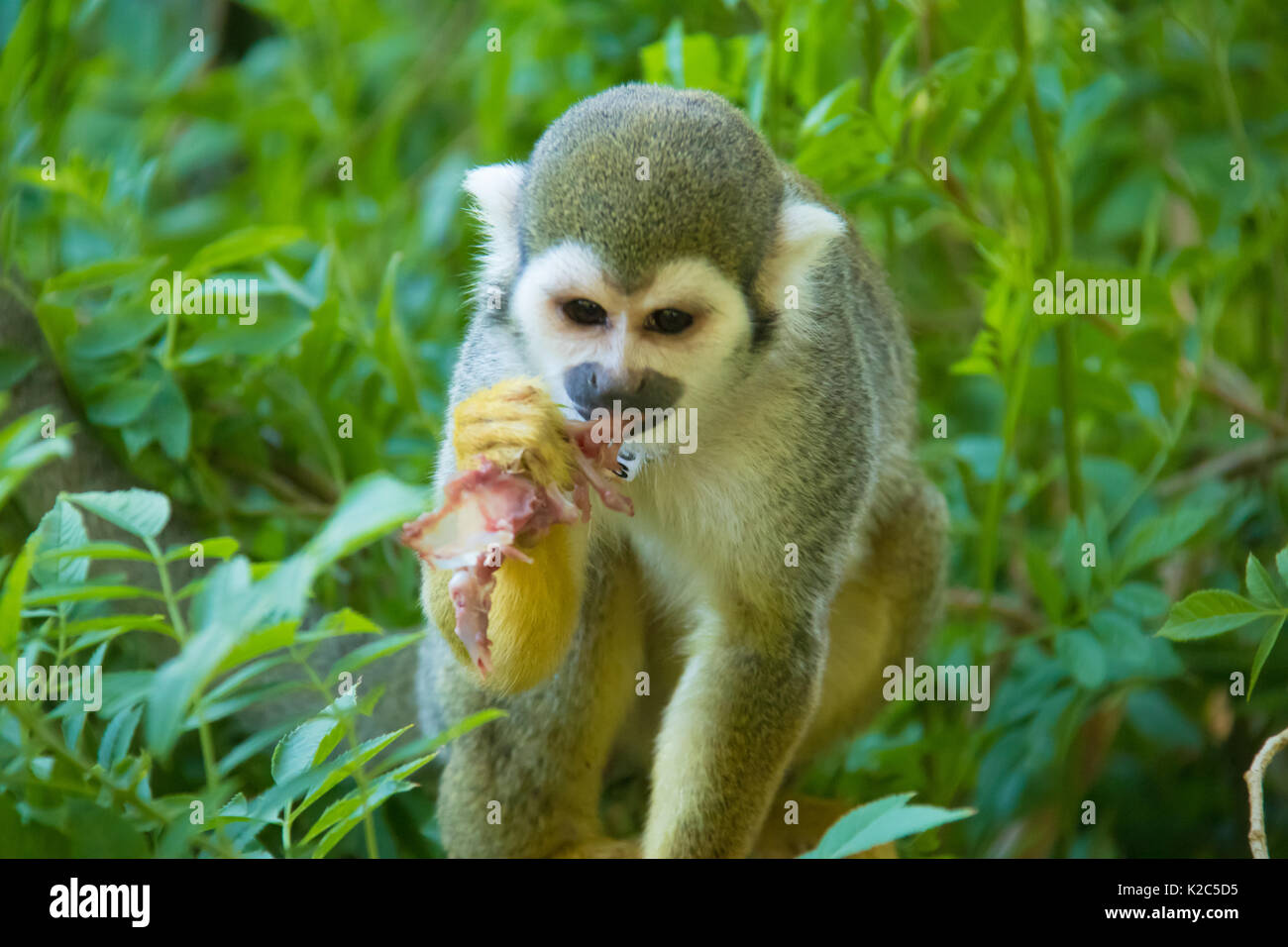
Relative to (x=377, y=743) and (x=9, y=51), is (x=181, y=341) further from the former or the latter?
(x=377, y=743)

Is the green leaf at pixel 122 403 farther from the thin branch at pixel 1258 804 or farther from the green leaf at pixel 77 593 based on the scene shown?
the thin branch at pixel 1258 804

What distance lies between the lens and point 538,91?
475 centimetres

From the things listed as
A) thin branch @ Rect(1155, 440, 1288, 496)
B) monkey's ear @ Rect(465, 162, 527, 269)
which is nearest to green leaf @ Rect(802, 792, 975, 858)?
monkey's ear @ Rect(465, 162, 527, 269)

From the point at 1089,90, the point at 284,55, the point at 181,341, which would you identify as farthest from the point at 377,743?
the point at 284,55

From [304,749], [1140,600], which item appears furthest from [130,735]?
[1140,600]

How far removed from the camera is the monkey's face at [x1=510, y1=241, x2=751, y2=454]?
8.03 ft

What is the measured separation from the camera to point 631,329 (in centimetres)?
248

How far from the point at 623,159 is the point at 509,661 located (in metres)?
1.09

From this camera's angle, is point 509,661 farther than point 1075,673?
No

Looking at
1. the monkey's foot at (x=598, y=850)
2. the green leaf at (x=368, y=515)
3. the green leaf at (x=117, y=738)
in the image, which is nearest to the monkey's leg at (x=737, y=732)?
the monkey's foot at (x=598, y=850)

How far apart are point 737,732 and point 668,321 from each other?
3.31 feet

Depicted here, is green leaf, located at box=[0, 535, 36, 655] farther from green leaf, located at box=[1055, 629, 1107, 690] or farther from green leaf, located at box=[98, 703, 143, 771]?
green leaf, located at box=[1055, 629, 1107, 690]

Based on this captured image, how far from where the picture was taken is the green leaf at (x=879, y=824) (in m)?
1.87
